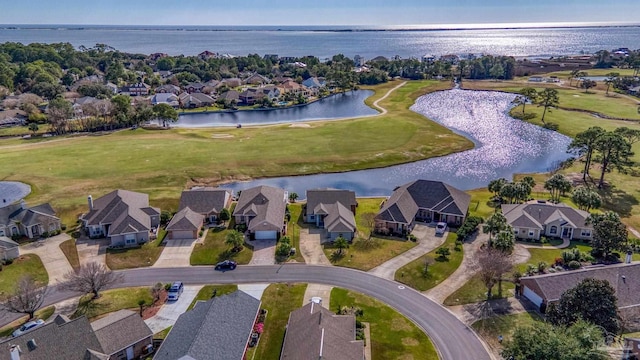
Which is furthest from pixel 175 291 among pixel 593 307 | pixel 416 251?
pixel 593 307

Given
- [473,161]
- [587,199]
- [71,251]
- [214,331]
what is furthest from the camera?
[473,161]

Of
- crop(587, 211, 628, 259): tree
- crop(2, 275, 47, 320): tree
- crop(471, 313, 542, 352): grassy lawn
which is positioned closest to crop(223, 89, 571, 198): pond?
crop(587, 211, 628, 259): tree

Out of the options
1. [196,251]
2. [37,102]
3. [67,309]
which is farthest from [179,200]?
[37,102]

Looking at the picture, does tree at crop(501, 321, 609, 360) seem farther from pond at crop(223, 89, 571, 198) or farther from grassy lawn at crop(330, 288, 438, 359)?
pond at crop(223, 89, 571, 198)

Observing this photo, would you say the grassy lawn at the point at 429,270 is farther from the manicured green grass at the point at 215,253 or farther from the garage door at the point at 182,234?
the garage door at the point at 182,234

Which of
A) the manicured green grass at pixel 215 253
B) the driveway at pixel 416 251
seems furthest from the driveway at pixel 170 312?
the driveway at pixel 416 251

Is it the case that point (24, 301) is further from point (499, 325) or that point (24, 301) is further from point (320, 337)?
point (499, 325)
